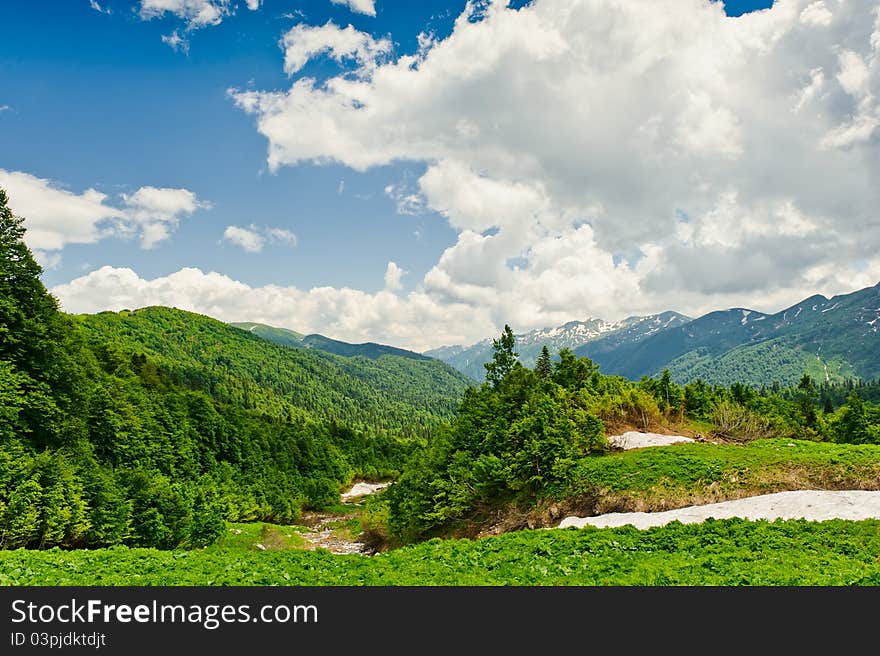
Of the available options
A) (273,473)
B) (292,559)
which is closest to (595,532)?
(292,559)

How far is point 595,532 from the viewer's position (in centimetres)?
2158

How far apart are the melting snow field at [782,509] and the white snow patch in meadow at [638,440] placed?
14.1 meters

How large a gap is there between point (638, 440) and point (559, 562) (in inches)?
1213

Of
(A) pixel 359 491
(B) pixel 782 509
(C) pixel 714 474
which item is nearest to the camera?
(B) pixel 782 509

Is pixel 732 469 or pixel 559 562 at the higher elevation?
pixel 559 562

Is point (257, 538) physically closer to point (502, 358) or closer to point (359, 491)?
point (502, 358)

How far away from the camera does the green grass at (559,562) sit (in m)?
13.9

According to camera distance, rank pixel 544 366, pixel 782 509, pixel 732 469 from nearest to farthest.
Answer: pixel 782 509 → pixel 732 469 → pixel 544 366

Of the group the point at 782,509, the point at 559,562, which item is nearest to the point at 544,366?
the point at 782,509

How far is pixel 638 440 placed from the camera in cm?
4350

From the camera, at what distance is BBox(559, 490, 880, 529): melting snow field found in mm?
21062

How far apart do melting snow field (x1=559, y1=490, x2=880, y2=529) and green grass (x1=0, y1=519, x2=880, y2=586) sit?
2851 mm

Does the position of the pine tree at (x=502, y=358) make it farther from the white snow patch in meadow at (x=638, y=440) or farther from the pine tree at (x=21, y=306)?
the pine tree at (x=21, y=306)

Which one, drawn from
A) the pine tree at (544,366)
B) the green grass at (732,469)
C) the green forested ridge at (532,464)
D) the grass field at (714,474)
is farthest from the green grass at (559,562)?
the pine tree at (544,366)
